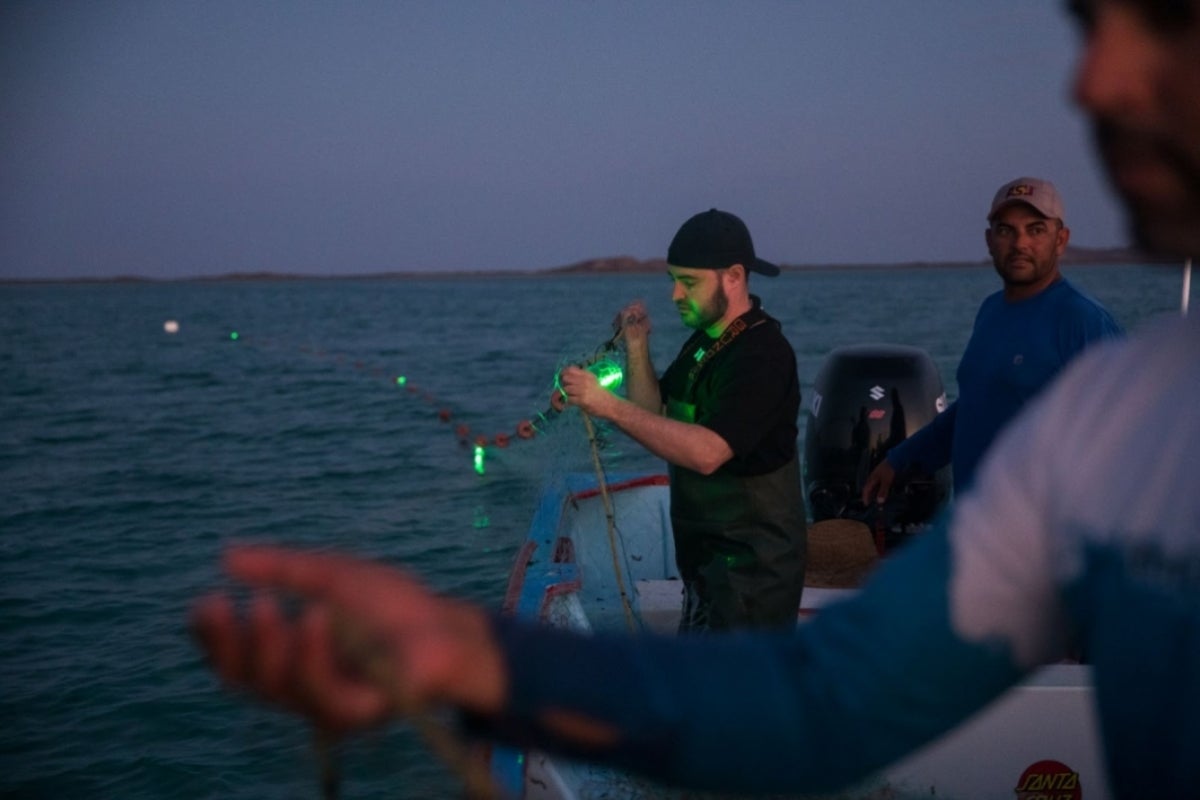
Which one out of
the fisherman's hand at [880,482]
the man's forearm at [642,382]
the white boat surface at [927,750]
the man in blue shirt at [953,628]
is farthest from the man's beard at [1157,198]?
the fisherman's hand at [880,482]

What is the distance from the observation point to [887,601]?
1.13 metres

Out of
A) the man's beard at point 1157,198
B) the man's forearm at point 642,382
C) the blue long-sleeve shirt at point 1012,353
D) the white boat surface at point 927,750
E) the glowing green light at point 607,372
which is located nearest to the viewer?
the man's beard at point 1157,198

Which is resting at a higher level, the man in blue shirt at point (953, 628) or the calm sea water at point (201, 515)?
the man in blue shirt at point (953, 628)

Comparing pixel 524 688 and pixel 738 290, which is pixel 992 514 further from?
pixel 738 290

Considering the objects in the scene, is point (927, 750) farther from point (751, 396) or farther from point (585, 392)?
point (585, 392)

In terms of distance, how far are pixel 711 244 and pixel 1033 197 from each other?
149cm

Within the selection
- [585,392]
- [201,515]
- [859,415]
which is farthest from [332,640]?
[201,515]

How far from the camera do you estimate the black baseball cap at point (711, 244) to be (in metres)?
4.13

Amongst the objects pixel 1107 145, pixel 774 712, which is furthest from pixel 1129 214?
pixel 774 712

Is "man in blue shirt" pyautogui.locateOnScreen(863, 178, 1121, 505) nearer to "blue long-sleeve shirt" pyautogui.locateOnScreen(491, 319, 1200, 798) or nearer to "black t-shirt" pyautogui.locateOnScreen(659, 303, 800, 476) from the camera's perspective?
"black t-shirt" pyautogui.locateOnScreen(659, 303, 800, 476)

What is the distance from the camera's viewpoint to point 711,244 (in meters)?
4.14

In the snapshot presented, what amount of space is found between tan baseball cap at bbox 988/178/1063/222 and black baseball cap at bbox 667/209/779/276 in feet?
3.97

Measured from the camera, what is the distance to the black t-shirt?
3863 mm

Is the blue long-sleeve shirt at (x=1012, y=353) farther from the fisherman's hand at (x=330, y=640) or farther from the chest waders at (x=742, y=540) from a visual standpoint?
the fisherman's hand at (x=330, y=640)
